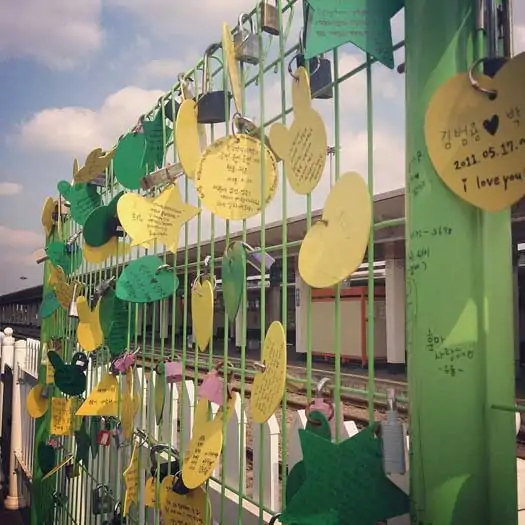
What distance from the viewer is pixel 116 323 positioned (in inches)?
66.6

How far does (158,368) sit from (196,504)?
363mm

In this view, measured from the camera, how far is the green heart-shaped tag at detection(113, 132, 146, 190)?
1592 millimetres

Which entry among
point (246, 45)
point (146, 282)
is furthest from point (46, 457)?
point (246, 45)

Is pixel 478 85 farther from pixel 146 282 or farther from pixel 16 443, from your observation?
pixel 16 443

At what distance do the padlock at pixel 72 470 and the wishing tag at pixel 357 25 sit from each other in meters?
1.93

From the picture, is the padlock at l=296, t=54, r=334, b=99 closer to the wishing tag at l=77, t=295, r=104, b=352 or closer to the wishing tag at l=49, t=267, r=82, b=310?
the wishing tag at l=77, t=295, r=104, b=352

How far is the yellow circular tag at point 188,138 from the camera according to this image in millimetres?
1177

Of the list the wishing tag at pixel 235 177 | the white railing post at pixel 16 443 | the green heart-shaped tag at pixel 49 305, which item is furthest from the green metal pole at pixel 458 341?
the white railing post at pixel 16 443

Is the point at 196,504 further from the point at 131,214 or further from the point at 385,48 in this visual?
the point at 385,48

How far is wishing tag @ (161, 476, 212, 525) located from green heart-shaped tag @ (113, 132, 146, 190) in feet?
2.64

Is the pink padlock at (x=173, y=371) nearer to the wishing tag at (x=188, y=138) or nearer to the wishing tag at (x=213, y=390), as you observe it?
the wishing tag at (x=213, y=390)

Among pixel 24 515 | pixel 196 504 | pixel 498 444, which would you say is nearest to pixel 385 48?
pixel 498 444

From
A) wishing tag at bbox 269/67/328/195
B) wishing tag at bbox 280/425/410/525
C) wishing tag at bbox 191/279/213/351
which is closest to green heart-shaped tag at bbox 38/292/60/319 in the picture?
wishing tag at bbox 191/279/213/351

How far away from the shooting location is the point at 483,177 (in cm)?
62
